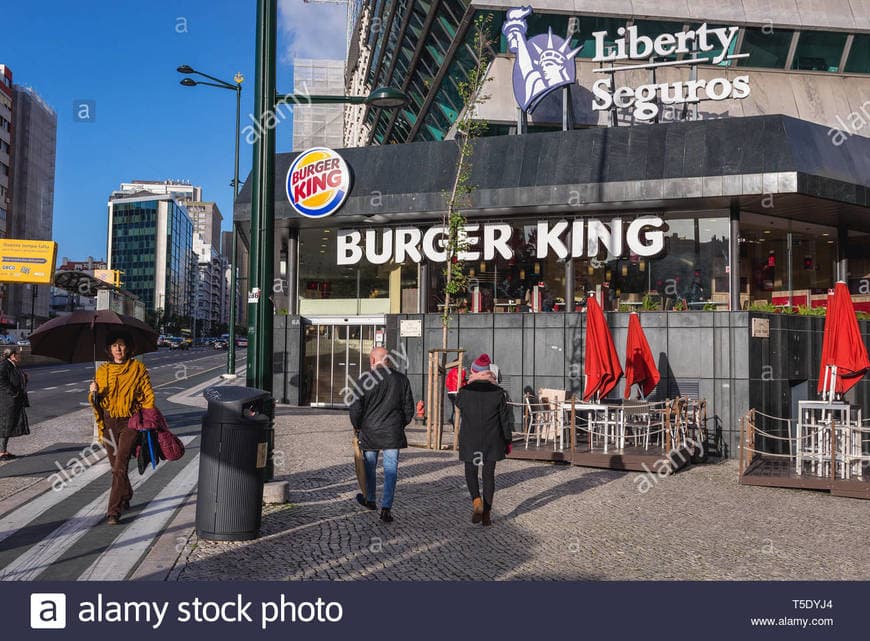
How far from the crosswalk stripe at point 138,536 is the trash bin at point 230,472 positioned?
1.91 feet

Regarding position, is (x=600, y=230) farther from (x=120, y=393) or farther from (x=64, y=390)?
(x=64, y=390)

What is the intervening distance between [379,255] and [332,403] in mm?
4705

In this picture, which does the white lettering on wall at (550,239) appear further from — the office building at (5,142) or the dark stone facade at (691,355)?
the office building at (5,142)

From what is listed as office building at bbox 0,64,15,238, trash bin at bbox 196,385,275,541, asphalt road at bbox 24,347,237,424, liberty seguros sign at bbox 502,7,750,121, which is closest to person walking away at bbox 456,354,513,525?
trash bin at bbox 196,385,275,541

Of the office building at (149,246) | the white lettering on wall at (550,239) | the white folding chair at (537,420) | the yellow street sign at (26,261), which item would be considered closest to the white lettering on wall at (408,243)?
the white lettering on wall at (550,239)

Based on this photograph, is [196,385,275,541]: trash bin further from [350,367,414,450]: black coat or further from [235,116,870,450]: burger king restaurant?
[235,116,870,450]: burger king restaurant

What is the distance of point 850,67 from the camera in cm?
2483

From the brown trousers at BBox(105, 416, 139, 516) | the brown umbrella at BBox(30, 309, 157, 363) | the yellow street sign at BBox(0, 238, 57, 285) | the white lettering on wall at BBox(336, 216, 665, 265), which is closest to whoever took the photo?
the brown trousers at BBox(105, 416, 139, 516)

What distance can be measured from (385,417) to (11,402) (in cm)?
688

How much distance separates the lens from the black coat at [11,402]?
39.5ft

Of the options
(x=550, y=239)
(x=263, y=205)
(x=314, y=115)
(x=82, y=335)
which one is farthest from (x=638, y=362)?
(x=314, y=115)

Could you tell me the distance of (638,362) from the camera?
1484 cm

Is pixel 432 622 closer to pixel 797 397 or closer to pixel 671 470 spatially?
pixel 671 470

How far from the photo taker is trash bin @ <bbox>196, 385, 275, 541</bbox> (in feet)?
23.1
